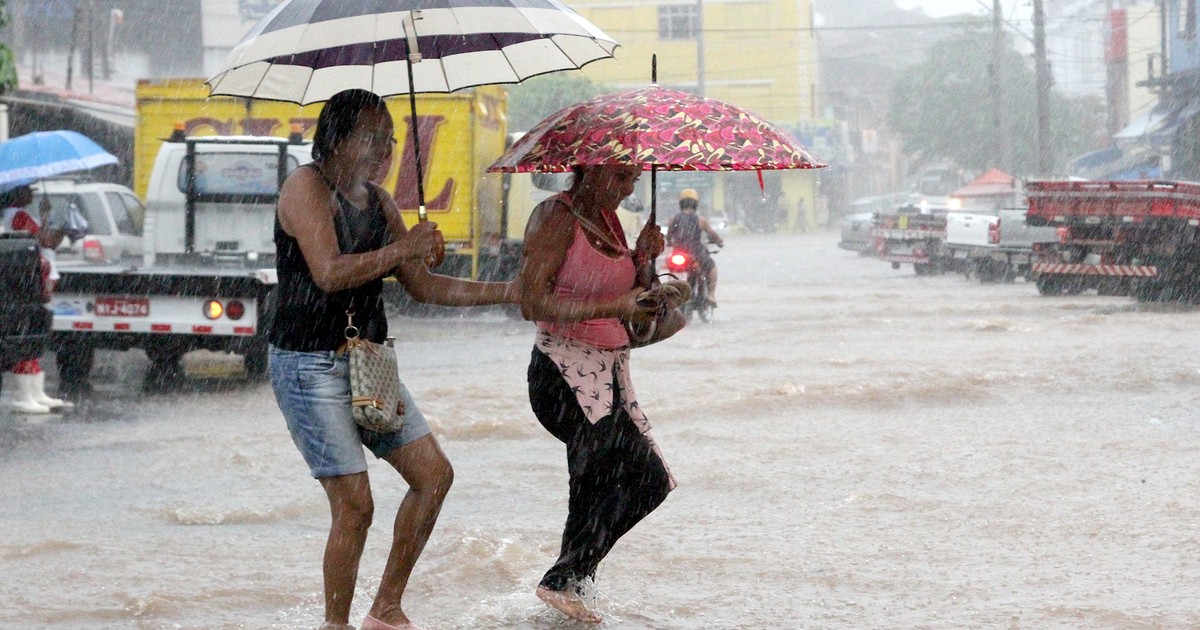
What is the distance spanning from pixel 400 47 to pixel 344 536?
5.20 ft

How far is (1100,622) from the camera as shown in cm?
525

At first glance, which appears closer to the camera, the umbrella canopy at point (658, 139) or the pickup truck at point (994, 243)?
the umbrella canopy at point (658, 139)

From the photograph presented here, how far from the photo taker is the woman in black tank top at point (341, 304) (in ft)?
14.3

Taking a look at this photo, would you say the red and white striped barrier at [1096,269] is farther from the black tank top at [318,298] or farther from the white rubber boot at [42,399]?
the black tank top at [318,298]

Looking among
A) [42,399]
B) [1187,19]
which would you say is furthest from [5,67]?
[1187,19]

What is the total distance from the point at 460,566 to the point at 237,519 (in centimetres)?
152

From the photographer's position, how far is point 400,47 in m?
5.06

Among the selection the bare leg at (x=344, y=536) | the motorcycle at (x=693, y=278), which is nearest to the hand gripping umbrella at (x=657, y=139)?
the bare leg at (x=344, y=536)

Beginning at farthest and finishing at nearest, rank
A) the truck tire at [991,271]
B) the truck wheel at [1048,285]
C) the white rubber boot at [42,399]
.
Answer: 1. the truck tire at [991,271]
2. the truck wheel at [1048,285]
3. the white rubber boot at [42,399]

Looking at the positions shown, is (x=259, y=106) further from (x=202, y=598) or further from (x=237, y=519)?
(x=202, y=598)

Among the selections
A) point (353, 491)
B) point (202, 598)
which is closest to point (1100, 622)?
point (353, 491)

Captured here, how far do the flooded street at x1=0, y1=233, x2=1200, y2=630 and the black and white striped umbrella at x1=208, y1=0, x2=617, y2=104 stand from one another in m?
1.81

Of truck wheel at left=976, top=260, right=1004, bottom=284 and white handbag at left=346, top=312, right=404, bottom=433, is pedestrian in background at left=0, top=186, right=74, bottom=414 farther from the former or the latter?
truck wheel at left=976, top=260, right=1004, bottom=284

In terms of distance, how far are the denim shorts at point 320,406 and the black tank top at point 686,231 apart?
13.5m
